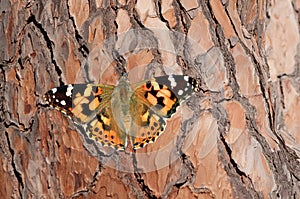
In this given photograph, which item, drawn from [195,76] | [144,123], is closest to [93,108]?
[144,123]

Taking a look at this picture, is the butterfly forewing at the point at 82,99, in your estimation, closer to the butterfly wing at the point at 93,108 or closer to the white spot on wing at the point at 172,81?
the butterfly wing at the point at 93,108

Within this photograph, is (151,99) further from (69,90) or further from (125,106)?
(69,90)

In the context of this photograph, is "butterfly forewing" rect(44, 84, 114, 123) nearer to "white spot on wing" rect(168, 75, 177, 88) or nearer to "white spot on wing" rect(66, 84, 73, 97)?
"white spot on wing" rect(66, 84, 73, 97)

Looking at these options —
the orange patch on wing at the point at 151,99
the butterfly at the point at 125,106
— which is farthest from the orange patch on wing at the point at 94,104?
the orange patch on wing at the point at 151,99

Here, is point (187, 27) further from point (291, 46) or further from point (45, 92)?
point (45, 92)

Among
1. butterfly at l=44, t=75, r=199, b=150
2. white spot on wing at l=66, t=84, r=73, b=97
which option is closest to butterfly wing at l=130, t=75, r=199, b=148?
butterfly at l=44, t=75, r=199, b=150

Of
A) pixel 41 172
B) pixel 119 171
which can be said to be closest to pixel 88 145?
pixel 119 171

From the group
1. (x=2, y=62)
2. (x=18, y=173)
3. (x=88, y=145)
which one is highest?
(x=2, y=62)
